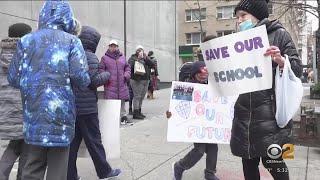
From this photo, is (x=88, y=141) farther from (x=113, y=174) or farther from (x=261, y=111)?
(x=261, y=111)

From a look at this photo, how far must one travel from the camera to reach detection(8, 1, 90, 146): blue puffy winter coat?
3.57 metres

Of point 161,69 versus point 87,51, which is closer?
point 87,51

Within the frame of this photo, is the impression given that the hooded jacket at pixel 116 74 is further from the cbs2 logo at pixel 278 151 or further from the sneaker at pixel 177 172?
the cbs2 logo at pixel 278 151

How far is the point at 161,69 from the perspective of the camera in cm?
2327

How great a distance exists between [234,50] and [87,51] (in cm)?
183

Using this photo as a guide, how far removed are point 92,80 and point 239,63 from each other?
5.51ft

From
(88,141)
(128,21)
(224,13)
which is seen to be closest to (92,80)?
(88,141)

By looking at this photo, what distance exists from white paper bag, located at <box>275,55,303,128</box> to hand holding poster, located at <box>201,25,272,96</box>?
0.09m

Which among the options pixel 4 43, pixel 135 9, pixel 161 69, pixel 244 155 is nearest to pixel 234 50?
pixel 244 155

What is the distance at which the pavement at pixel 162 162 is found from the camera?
6.03 m

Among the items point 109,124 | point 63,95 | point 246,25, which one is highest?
point 246,25

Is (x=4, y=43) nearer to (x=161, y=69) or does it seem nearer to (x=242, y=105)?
(x=242, y=105)

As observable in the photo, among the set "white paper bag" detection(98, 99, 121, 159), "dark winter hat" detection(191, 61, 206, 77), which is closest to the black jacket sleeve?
"dark winter hat" detection(191, 61, 206, 77)

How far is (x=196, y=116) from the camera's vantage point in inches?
224
